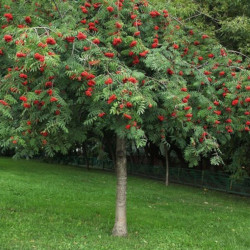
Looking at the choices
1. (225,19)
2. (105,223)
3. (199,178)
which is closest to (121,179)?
(105,223)

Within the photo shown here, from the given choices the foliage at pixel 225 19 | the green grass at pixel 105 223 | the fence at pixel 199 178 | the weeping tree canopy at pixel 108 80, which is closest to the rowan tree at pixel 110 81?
the weeping tree canopy at pixel 108 80

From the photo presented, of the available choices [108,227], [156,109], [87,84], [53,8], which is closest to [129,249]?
[108,227]

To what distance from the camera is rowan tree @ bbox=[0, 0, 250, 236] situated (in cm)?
582

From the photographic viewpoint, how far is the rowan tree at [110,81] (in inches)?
229

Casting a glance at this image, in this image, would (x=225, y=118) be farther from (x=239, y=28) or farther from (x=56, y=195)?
(x=56, y=195)

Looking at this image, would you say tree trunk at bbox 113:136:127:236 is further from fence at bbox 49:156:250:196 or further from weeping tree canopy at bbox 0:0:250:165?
fence at bbox 49:156:250:196

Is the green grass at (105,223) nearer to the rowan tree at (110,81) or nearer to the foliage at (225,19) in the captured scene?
the rowan tree at (110,81)

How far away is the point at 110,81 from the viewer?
5.79 meters

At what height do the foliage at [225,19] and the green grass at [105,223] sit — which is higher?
the foliage at [225,19]

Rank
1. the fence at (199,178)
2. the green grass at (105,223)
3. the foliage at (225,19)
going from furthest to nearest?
the fence at (199,178) → the foliage at (225,19) → the green grass at (105,223)

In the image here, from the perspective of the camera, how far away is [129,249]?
301 inches

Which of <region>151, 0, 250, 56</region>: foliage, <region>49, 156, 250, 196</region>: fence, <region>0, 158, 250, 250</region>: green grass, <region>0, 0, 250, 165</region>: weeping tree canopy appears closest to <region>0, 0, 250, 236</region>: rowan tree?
<region>0, 0, 250, 165</region>: weeping tree canopy

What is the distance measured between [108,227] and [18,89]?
4879 millimetres

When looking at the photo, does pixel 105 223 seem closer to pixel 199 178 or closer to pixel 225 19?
pixel 225 19
